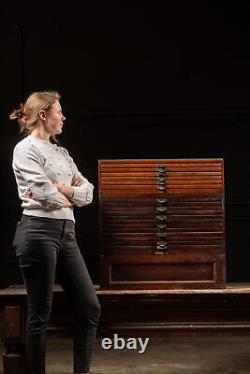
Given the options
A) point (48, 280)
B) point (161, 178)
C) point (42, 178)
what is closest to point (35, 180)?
point (42, 178)

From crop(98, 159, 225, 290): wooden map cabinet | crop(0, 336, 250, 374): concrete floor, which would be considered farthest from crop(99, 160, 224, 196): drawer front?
crop(0, 336, 250, 374): concrete floor

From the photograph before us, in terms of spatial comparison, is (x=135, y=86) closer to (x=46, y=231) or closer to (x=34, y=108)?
(x=34, y=108)

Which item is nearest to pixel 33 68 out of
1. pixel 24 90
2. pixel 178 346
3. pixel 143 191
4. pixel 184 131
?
pixel 24 90

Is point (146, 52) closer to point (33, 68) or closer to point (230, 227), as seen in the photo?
point (33, 68)

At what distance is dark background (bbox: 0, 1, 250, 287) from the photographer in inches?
215

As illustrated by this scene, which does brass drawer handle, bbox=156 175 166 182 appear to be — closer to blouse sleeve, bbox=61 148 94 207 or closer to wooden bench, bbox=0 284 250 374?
blouse sleeve, bbox=61 148 94 207

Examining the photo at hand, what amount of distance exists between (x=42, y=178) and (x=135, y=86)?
2.49 m

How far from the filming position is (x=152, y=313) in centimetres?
380

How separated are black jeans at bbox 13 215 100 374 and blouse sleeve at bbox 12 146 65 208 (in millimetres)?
103

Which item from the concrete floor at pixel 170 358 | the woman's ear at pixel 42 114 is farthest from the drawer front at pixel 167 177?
the concrete floor at pixel 170 358

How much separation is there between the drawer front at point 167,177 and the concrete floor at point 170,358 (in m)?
1.15

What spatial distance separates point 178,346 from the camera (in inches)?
191

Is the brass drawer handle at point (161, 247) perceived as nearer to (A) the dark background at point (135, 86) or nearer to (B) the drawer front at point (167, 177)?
(B) the drawer front at point (167, 177)

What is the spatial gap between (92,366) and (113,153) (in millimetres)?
1936
